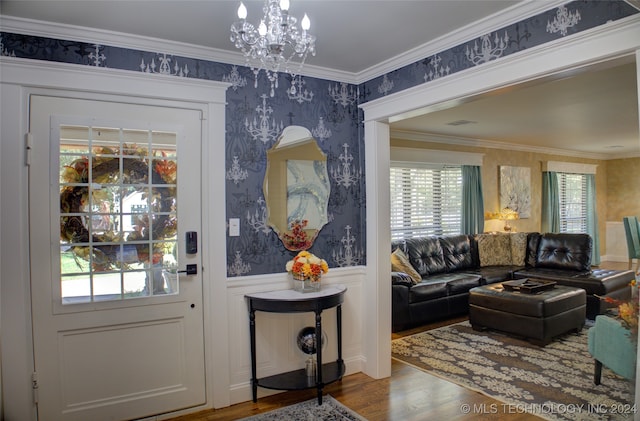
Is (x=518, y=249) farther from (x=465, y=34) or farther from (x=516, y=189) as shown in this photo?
(x=465, y=34)

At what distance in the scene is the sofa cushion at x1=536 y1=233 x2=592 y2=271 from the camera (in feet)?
18.9

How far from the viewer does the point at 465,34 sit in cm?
266

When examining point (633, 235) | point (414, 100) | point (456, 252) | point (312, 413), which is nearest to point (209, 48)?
point (414, 100)

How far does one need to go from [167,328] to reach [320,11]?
89.0 inches

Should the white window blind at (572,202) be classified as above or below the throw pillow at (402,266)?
above

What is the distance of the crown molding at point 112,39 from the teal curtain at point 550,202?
744 centimetres

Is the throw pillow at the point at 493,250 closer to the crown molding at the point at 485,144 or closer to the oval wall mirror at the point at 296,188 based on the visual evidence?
the crown molding at the point at 485,144

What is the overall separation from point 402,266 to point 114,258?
3349mm

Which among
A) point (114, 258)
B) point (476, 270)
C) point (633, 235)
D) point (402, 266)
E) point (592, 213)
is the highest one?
point (592, 213)

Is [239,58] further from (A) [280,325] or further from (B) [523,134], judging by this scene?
(B) [523,134]

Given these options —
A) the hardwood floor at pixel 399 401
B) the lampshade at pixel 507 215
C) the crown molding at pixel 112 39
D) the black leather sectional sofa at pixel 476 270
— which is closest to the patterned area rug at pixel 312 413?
the hardwood floor at pixel 399 401

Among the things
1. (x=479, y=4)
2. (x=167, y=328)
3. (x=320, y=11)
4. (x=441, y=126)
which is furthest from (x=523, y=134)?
(x=167, y=328)

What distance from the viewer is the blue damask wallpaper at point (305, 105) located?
2395 mm

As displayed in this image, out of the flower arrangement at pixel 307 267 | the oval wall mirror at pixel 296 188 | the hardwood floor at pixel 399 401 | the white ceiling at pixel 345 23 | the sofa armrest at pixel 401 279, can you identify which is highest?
the white ceiling at pixel 345 23
